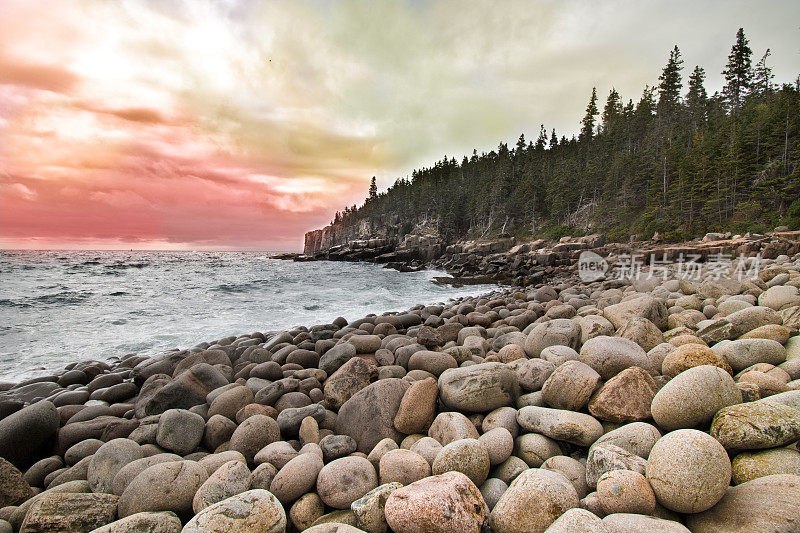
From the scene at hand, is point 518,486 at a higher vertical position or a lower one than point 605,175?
lower

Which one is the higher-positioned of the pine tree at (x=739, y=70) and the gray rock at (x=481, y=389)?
the pine tree at (x=739, y=70)

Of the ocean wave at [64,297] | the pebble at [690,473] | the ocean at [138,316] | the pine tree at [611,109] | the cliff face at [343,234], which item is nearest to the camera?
the pebble at [690,473]

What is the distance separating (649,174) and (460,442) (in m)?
54.5

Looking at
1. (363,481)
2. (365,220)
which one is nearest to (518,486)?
(363,481)

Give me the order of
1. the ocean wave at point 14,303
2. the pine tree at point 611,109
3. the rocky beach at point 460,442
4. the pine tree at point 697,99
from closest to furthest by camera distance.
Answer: the rocky beach at point 460,442 < the ocean wave at point 14,303 < the pine tree at point 697,99 < the pine tree at point 611,109

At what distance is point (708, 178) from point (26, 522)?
47.8 meters

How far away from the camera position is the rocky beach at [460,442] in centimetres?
203

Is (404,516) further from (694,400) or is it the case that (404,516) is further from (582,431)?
(694,400)

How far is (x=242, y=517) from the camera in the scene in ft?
7.10

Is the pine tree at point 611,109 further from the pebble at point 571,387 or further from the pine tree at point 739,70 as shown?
the pebble at point 571,387

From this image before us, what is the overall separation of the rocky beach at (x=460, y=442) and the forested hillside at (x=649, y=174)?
29543 mm

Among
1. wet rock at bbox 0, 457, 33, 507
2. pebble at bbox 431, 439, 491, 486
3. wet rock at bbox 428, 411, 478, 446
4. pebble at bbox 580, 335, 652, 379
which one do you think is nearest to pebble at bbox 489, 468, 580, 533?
pebble at bbox 431, 439, 491, 486

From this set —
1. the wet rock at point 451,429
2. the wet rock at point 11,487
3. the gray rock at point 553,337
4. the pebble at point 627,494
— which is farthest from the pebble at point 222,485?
the gray rock at point 553,337

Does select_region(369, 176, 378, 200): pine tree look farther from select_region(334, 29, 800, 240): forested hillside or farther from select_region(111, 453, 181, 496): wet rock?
select_region(111, 453, 181, 496): wet rock
